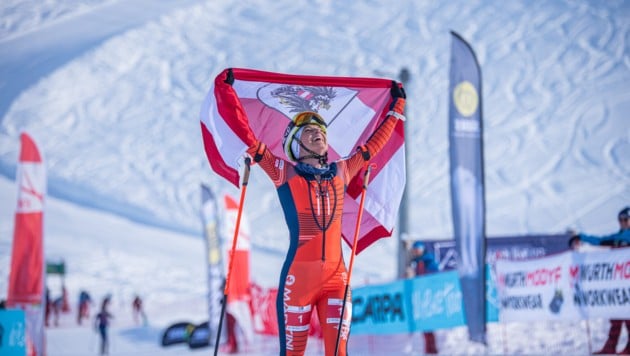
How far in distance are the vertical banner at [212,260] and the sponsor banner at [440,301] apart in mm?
6304

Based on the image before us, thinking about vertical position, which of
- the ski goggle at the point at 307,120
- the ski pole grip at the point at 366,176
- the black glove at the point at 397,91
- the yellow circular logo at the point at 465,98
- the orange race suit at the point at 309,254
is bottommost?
the orange race suit at the point at 309,254

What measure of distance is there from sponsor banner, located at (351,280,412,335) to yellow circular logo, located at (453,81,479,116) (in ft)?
9.09

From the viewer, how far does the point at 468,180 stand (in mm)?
12953

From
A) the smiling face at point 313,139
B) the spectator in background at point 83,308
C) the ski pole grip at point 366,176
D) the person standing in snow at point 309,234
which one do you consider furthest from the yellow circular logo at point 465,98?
the spectator in background at point 83,308

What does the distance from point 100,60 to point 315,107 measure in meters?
57.0

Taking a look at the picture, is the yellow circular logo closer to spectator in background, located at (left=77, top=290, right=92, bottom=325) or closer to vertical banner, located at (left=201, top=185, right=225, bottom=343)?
vertical banner, located at (left=201, top=185, right=225, bottom=343)

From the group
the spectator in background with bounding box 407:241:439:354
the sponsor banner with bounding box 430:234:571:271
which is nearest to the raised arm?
the spectator in background with bounding box 407:241:439:354

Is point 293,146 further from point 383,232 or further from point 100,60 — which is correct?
point 100,60

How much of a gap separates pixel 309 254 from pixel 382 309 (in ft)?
26.6

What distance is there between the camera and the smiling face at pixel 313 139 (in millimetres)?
6652

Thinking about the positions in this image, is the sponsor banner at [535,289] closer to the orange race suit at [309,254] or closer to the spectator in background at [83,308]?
the orange race suit at [309,254]

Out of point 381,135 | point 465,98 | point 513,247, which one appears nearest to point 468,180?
point 465,98

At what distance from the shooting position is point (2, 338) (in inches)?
507

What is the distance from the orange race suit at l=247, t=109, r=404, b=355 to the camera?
6.36 meters
